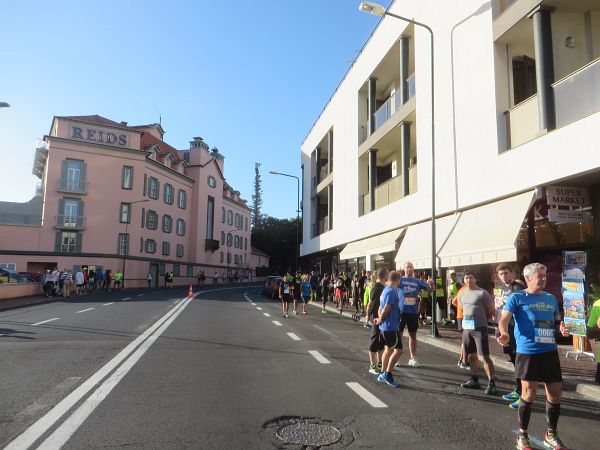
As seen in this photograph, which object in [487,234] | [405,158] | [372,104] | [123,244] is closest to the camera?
[487,234]

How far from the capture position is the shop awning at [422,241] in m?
14.5

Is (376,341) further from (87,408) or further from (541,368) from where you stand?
(87,408)

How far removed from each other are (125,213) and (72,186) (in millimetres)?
5435

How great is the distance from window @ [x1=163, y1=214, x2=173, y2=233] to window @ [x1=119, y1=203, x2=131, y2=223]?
7.31 metres

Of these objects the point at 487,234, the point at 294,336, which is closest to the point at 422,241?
the point at 487,234

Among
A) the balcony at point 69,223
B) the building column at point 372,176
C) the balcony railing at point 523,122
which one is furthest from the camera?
the balcony at point 69,223

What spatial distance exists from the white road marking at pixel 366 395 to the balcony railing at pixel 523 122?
748 cm

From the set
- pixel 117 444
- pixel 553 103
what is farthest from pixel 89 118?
pixel 117 444

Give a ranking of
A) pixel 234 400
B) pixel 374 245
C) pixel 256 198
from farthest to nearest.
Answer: pixel 256 198, pixel 374 245, pixel 234 400

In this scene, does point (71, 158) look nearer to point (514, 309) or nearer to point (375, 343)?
point (375, 343)

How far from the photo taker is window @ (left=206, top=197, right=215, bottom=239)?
220 feet

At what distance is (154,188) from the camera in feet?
173

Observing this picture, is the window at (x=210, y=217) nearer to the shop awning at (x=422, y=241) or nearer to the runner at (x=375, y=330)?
the shop awning at (x=422, y=241)

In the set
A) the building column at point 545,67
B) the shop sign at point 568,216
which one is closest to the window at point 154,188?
the building column at point 545,67
